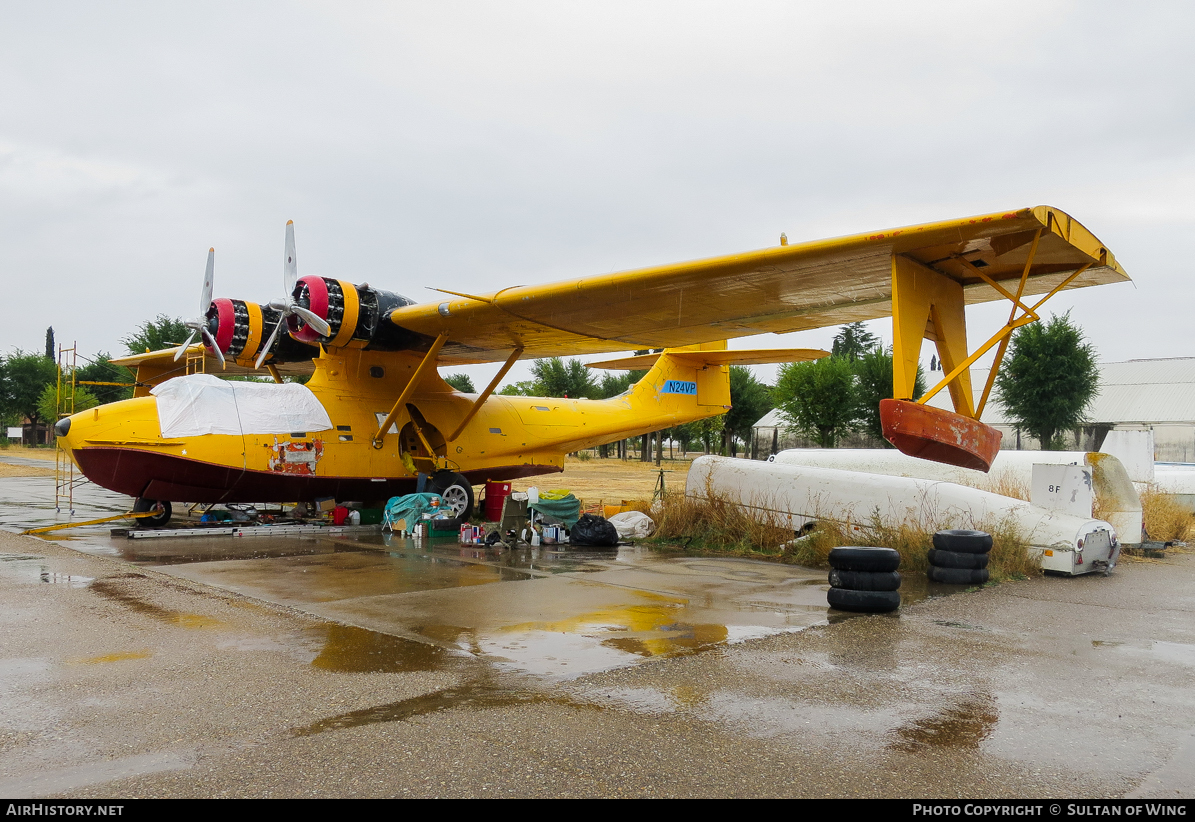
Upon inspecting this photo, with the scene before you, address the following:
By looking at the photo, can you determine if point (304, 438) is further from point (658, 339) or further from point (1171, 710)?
point (1171, 710)

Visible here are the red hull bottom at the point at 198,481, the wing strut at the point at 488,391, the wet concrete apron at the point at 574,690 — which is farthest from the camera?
the wing strut at the point at 488,391

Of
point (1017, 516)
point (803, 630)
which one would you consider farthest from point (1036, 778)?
point (1017, 516)

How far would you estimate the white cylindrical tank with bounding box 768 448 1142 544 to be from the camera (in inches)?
472

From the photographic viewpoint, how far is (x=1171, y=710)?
4676mm

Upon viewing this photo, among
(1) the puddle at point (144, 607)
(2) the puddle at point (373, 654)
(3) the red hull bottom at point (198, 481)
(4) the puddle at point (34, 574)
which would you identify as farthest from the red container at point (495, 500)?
(2) the puddle at point (373, 654)

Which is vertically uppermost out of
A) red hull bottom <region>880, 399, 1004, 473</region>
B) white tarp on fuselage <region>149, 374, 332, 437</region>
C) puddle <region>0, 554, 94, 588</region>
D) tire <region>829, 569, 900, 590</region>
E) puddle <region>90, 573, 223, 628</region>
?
white tarp on fuselage <region>149, 374, 332, 437</region>

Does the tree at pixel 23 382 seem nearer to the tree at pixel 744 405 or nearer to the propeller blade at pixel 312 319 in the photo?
the tree at pixel 744 405

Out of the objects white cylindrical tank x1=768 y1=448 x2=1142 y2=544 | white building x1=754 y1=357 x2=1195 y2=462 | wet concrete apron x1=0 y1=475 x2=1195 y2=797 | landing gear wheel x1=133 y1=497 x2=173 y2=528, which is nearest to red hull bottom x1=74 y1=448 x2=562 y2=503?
landing gear wheel x1=133 y1=497 x2=173 y2=528

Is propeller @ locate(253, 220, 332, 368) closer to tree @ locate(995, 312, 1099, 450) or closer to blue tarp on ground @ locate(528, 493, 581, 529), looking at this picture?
blue tarp on ground @ locate(528, 493, 581, 529)

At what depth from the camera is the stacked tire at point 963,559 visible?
8961 mm

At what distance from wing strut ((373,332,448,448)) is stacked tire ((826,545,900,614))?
907 centimetres

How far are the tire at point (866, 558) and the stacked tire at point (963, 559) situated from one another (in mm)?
1957

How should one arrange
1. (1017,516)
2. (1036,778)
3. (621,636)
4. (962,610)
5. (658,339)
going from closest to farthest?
(1036,778)
(621,636)
(962,610)
(1017,516)
(658,339)

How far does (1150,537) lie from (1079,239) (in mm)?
7464
